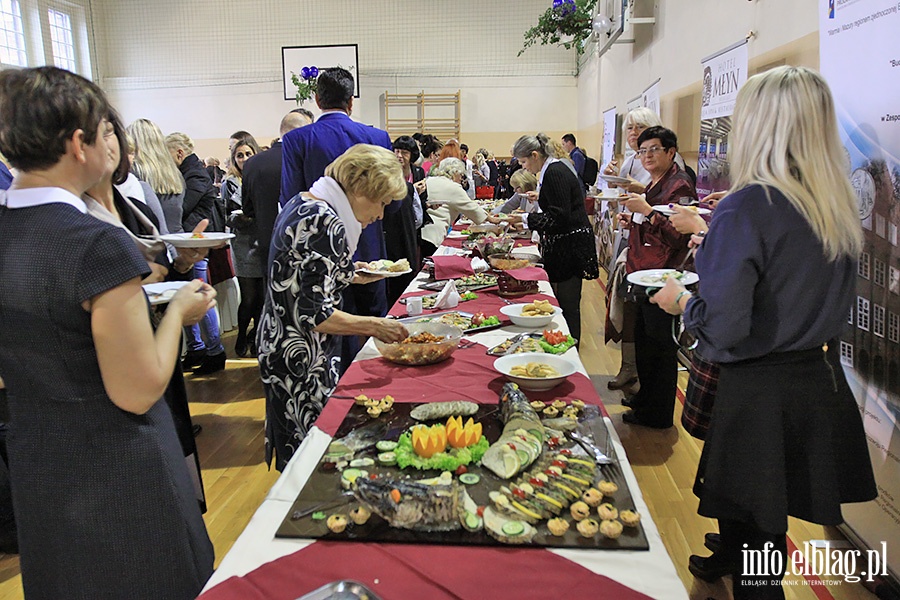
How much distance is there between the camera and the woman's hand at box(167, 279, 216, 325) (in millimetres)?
1182

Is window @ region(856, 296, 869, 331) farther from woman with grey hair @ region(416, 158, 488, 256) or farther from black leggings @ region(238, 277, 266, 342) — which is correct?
black leggings @ region(238, 277, 266, 342)

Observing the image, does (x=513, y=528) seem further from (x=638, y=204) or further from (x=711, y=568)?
(x=638, y=204)

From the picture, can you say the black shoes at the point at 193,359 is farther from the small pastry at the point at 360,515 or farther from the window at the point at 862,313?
the window at the point at 862,313

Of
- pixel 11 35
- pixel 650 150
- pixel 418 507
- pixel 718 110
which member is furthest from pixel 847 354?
pixel 11 35

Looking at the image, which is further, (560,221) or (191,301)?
(560,221)

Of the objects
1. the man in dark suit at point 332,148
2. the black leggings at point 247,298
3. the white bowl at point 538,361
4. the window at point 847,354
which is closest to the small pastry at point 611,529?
the white bowl at point 538,361

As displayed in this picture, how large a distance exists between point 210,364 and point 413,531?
353 cm

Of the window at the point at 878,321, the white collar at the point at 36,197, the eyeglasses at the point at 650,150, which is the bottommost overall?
the window at the point at 878,321

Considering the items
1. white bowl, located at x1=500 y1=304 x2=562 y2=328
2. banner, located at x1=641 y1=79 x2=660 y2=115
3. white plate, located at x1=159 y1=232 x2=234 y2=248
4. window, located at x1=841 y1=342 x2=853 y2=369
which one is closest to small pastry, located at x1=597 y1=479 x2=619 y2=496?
white plate, located at x1=159 y1=232 x2=234 y2=248

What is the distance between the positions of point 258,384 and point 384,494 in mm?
3131

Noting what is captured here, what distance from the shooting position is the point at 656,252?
9.30 ft

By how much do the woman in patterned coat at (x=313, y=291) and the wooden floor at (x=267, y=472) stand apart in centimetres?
79

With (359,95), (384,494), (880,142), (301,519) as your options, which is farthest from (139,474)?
(359,95)

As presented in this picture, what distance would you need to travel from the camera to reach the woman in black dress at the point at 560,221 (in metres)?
3.60
